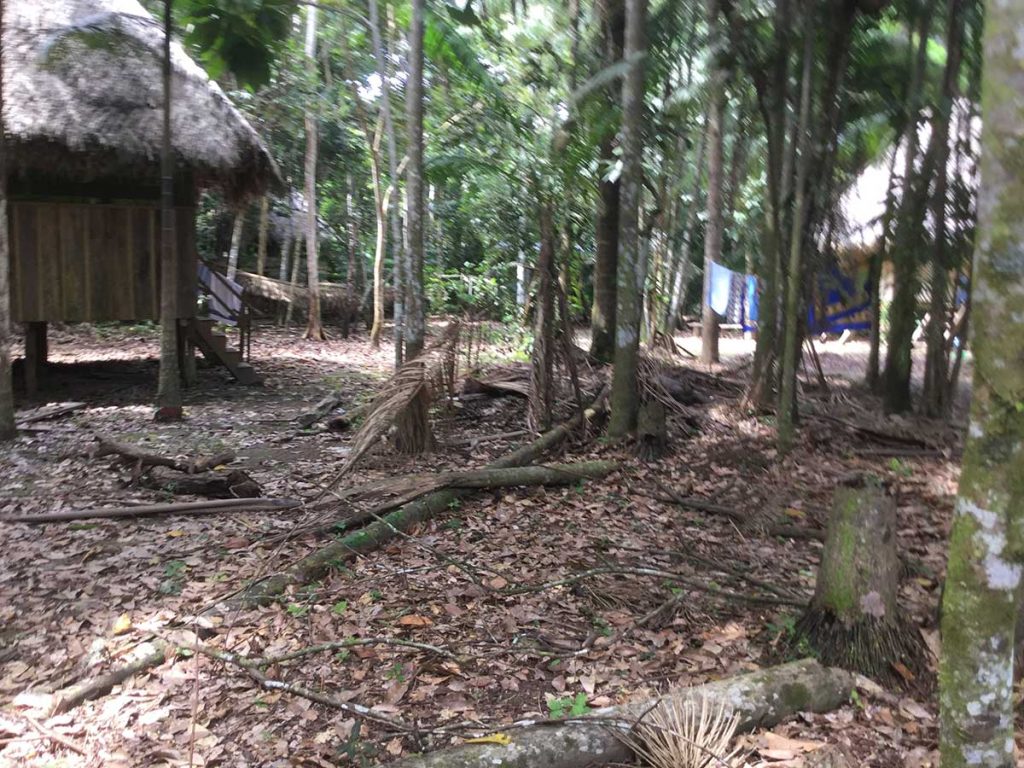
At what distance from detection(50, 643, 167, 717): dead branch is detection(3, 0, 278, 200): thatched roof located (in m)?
7.84

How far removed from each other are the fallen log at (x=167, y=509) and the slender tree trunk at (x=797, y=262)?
4.50 metres

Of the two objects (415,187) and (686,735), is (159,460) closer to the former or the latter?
(415,187)

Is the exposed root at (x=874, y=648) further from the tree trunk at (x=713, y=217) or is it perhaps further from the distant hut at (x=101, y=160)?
the tree trunk at (x=713, y=217)

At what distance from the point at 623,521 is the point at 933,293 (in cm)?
497

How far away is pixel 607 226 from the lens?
10.9 metres

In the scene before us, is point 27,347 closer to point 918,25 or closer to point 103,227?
point 103,227

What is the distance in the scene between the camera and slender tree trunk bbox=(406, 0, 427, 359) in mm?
9180

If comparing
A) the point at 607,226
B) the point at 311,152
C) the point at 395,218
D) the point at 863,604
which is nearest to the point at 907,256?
the point at 607,226

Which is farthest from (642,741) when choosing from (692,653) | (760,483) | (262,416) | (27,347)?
(27,347)

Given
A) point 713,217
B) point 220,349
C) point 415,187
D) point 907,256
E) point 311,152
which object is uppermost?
point 311,152

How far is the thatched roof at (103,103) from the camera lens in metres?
10.1

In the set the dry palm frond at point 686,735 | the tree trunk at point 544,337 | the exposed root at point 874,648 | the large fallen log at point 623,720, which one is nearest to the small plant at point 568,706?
the large fallen log at point 623,720

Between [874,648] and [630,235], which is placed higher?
[630,235]

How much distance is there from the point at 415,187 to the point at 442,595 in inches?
217
